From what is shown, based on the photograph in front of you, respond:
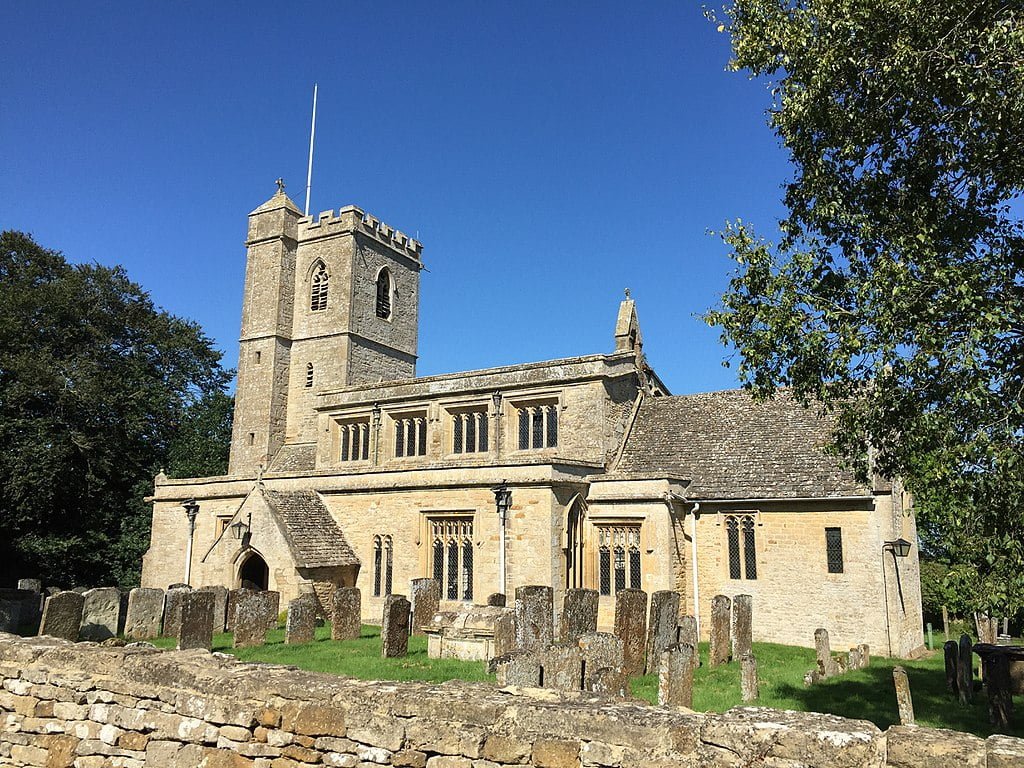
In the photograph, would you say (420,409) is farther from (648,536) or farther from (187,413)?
(187,413)

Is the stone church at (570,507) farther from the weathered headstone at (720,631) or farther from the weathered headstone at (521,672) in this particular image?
the weathered headstone at (521,672)

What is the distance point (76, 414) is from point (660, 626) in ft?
103

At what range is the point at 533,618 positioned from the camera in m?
14.6

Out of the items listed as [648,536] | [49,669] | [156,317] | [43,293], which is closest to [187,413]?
[156,317]

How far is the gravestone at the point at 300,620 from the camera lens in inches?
694

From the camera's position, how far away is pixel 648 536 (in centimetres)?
2056

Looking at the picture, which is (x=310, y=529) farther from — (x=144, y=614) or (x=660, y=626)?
(x=660, y=626)

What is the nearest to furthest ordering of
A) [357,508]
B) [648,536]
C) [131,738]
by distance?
[131,738], [648,536], [357,508]

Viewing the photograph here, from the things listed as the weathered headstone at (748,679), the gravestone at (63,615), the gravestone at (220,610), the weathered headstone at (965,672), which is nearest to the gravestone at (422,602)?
the gravestone at (220,610)

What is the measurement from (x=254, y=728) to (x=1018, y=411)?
863cm

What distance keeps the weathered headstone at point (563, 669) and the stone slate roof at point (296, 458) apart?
21931mm

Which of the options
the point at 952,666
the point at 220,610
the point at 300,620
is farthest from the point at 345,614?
the point at 952,666

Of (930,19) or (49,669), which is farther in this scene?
(930,19)

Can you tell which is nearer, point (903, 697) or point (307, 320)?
point (903, 697)
